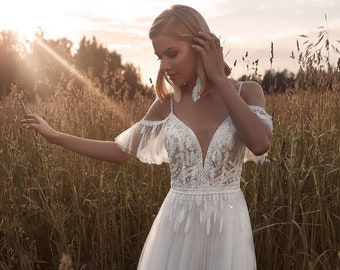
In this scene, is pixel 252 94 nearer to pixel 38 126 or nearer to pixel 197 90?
pixel 197 90

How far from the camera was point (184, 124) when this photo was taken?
6.46ft

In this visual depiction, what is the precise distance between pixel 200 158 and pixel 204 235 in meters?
0.28

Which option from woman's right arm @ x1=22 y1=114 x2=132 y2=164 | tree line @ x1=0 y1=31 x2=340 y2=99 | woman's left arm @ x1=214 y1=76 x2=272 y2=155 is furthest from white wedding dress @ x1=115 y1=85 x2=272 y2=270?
tree line @ x1=0 y1=31 x2=340 y2=99

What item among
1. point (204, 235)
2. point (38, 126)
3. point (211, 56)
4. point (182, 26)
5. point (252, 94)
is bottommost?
point (204, 235)

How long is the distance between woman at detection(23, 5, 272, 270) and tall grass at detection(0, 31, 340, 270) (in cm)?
56

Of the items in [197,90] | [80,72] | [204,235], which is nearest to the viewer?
[204,235]

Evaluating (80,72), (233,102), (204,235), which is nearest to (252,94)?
(233,102)

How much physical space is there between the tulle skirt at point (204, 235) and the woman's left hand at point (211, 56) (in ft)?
1.43

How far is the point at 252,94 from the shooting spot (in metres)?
1.95

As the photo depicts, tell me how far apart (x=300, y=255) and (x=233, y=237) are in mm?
812

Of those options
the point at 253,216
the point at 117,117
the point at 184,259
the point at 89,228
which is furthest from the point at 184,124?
the point at 117,117

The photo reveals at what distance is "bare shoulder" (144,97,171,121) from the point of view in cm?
215

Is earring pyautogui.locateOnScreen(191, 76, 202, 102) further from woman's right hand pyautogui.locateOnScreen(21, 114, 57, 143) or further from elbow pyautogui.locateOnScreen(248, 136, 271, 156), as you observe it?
woman's right hand pyautogui.locateOnScreen(21, 114, 57, 143)

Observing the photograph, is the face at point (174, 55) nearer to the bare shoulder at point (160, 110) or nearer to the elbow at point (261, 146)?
the bare shoulder at point (160, 110)
